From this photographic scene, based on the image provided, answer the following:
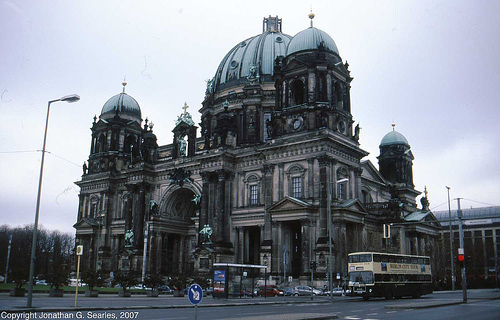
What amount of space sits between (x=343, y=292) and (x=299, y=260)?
8289mm

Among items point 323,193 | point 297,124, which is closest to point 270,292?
point 323,193

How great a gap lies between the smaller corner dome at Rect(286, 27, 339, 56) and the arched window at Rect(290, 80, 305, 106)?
13.8 ft

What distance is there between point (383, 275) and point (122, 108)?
57.1 m

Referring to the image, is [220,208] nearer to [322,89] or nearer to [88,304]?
[322,89]

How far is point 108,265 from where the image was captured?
76.2 m

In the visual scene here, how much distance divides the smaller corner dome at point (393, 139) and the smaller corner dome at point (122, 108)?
4280cm

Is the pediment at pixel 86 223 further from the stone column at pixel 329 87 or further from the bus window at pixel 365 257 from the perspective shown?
the bus window at pixel 365 257

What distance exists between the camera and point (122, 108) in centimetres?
8462

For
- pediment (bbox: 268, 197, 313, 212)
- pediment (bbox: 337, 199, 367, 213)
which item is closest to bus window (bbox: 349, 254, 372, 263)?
pediment (bbox: 337, 199, 367, 213)

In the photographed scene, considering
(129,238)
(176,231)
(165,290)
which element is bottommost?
(165,290)

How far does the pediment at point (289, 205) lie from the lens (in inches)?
2148

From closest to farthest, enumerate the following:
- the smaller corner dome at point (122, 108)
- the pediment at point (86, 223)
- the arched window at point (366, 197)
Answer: the arched window at point (366, 197), the pediment at point (86, 223), the smaller corner dome at point (122, 108)

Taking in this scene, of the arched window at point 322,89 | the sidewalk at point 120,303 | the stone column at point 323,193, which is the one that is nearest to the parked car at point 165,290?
the sidewalk at point 120,303

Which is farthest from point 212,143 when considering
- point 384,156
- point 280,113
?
point 384,156
